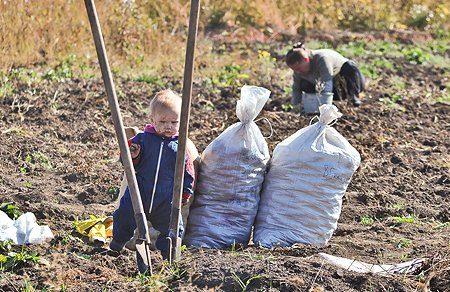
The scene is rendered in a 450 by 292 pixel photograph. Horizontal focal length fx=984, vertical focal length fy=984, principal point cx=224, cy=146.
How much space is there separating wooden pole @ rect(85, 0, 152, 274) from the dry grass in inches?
234

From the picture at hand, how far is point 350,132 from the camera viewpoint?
352 inches

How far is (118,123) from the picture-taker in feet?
14.6

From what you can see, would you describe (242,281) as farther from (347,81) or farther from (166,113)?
(347,81)

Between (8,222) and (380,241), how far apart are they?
84.9 inches

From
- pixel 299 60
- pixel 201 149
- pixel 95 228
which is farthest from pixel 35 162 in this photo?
pixel 299 60

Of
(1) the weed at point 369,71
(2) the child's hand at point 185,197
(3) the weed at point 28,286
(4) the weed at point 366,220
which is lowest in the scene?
(4) the weed at point 366,220

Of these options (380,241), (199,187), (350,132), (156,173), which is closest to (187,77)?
(156,173)

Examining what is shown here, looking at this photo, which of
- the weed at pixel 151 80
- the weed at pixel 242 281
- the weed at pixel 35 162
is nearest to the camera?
the weed at pixel 242 281

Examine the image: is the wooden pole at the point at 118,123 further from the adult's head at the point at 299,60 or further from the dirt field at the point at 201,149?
the adult's head at the point at 299,60

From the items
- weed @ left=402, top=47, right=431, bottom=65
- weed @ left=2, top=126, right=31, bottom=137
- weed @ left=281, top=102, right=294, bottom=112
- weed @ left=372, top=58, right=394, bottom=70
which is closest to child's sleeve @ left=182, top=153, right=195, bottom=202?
→ weed @ left=2, top=126, right=31, bottom=137

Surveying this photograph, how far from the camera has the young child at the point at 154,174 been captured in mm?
5340

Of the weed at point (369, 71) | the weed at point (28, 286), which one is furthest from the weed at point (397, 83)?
the weed at point (28, 286)

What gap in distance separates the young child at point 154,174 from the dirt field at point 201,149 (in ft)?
0.69

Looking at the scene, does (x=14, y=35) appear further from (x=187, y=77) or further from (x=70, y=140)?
(x=187, y=77)
